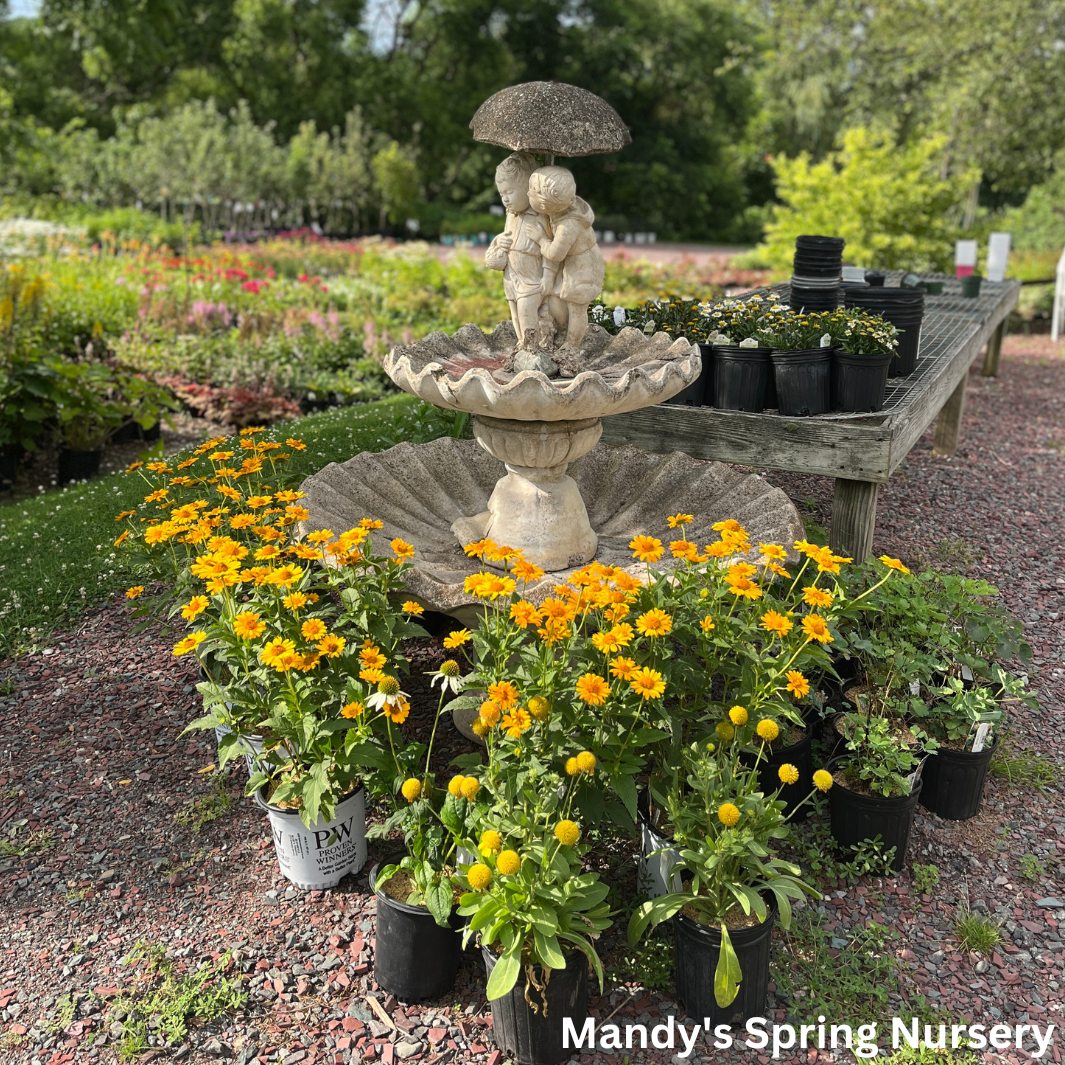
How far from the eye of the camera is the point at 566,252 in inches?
134

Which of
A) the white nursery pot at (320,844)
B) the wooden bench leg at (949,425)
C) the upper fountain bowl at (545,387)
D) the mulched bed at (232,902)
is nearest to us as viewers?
the mulched bed at (232,902)

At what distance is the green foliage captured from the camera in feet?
40.5

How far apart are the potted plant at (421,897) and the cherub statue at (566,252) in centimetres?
165

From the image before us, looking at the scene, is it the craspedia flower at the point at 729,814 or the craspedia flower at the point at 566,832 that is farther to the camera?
the craspedia flower at the point at 729,814

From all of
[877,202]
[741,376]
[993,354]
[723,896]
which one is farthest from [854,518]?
[877,202]

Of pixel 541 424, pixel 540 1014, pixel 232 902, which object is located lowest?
pixel 232 902

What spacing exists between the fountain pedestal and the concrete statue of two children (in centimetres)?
32

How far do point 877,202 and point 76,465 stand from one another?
10699mm

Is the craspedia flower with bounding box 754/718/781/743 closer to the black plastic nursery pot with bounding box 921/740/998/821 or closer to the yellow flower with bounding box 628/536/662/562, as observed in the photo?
the yellow flower with bounding box 628/536/662/562

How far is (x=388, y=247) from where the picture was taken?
58.5 feet

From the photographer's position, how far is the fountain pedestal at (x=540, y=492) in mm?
3396

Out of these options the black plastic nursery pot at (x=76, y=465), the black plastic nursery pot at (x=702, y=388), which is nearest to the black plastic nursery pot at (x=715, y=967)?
the black plastic nursery pot at (x=702, y=388)

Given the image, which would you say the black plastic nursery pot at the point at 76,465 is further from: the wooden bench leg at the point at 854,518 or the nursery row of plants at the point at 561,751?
the wooden bench leg at the point at 854,518

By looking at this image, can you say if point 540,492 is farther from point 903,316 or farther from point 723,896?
point 903,316
